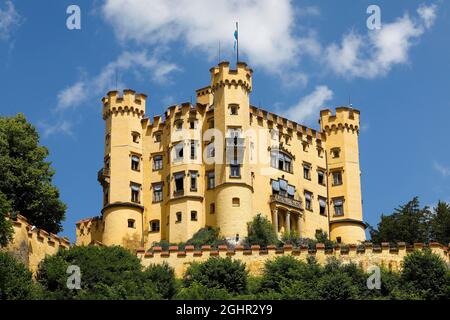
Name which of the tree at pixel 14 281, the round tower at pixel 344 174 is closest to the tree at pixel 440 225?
the round tower at pixel 344 174

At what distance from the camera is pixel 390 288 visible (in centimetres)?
6328

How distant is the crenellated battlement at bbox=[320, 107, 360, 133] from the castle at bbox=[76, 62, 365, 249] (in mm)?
3195

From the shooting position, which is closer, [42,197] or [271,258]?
[271,258]

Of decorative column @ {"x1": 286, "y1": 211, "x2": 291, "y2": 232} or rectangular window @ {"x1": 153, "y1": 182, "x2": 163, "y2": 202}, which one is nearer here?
decorative column @ {"x1": 286, "y1": 211, "x2": 291, "y2": 232}

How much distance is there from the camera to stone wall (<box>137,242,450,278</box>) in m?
67.6

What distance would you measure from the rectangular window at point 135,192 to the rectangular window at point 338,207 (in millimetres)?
18267

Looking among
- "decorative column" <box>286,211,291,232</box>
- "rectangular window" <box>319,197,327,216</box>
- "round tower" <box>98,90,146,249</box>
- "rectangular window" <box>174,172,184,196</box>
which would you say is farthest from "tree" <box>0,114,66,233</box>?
"rectangular window" <box>319,197,327,216</box>

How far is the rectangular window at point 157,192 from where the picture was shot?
91.8 meters

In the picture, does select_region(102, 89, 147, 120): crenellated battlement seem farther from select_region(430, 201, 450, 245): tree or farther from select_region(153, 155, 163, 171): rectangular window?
select_region(430, 201, 450, 245): tree

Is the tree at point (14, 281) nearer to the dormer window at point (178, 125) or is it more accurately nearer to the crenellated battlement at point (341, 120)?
the dormer window at point (178, 125)
